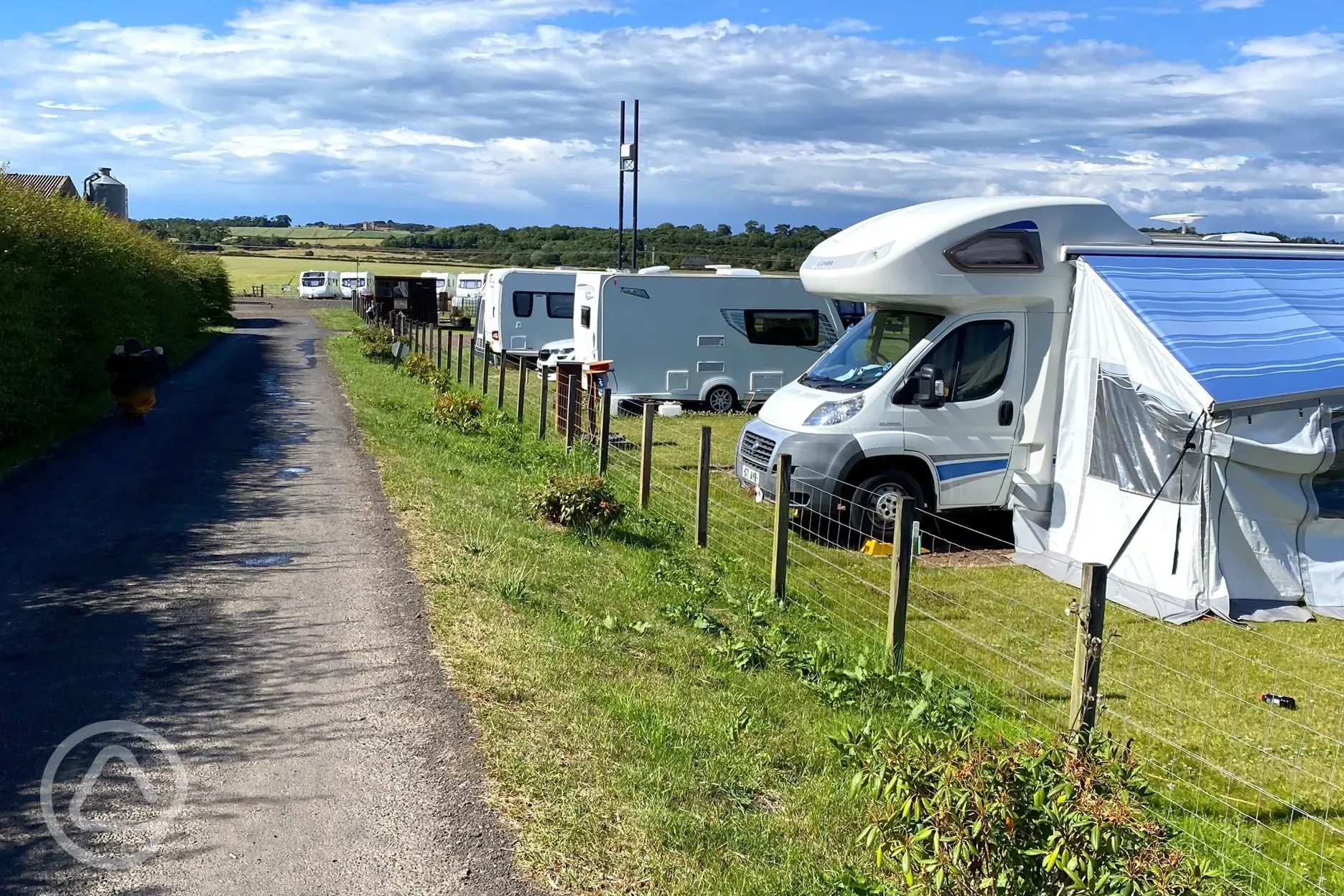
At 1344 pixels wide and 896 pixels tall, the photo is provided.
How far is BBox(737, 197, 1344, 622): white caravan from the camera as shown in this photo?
8.14 metres

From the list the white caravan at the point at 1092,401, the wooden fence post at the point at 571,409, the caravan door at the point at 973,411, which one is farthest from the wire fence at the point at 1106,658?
the wooden fence post at the point at 571,409

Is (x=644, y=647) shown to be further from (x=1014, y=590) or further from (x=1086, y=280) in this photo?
(x=1086, y=280)

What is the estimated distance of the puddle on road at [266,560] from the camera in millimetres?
8219

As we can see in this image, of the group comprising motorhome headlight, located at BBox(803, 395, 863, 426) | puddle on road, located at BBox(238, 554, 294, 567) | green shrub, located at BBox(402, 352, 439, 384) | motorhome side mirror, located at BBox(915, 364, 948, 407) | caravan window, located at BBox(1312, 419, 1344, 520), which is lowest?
puddle on road, located at BBox(238, 554, 294, 567)

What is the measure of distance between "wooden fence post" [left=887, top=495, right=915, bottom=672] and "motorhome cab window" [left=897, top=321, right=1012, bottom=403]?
4133mm

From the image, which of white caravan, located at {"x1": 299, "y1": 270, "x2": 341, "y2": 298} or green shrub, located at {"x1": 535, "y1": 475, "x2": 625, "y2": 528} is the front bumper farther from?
white caravan, located at {"x1": 299, "y1": 270, "x2": 341, "y2": 298}

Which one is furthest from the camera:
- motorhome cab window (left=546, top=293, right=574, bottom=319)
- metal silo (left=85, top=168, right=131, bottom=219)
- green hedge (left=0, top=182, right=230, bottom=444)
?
metal silo (left=85, top=168, right=131, bottom=219)

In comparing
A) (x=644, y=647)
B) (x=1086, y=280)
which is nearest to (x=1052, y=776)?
(x=644, y=647)

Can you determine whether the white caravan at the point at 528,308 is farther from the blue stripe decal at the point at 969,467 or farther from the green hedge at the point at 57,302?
the blue stripe decal at the point at 969,467

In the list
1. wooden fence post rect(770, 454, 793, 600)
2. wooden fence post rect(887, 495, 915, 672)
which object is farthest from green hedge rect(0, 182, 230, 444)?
wooden fence post rect(887, 495, 915, 672)

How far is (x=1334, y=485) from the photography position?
8.37 m

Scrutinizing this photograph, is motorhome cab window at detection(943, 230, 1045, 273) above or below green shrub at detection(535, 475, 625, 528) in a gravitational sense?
above

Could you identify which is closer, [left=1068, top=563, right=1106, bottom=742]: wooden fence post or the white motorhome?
[left=1068, top=563, right=1106, bottom=742]: wooden fence post

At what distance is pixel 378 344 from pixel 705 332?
10881mm
